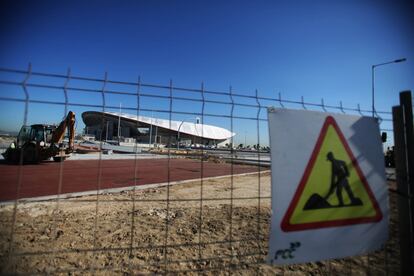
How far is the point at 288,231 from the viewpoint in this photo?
7.13 ft

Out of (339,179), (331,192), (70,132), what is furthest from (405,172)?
(70,132)

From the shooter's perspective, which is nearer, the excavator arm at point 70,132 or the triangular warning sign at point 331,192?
the triangular warning sign at point 331,192

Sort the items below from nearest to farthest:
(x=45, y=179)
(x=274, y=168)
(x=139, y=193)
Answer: (x=274, y=168) → (x=139, y=193) → (x=45, y=179)

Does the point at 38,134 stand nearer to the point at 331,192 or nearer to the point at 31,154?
the point at 31,154

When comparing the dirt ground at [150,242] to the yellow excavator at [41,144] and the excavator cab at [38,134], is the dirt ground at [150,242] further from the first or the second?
the excavator cab at [38,134]

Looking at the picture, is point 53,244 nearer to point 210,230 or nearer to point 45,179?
point 210,230

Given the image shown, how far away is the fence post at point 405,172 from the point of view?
2.42 m

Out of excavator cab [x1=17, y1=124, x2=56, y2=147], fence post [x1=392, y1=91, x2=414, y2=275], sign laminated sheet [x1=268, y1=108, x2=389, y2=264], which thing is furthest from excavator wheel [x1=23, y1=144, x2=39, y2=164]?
fence post [x1=392, y1=91, x2=414, y2=275]

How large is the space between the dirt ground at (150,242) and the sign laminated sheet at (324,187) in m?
0.45

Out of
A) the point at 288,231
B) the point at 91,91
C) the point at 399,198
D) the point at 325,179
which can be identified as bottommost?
the point at 288,231

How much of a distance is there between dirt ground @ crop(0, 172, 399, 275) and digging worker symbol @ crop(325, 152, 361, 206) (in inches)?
29.9

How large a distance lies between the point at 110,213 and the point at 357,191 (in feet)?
16.2

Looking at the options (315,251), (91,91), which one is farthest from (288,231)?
(91,91)

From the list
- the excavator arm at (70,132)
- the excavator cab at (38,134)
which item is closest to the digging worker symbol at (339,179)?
the excavator arm at (70,132)
